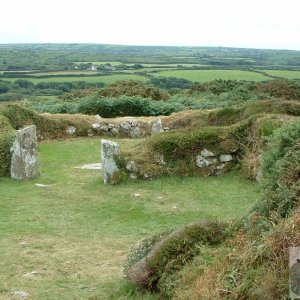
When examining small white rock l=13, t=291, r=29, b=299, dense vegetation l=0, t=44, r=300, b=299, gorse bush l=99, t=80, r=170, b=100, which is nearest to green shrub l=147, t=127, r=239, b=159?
dense vegetation l=0, t=44, r=300, b=299

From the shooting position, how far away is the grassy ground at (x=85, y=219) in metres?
8.57

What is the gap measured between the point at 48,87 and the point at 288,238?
187 ft

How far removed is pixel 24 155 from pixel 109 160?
8.70ft

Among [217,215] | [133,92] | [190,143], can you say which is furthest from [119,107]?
[217,215]

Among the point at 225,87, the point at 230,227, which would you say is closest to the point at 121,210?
the point at 230,227

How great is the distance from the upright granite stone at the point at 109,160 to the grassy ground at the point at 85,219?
0.30 metres

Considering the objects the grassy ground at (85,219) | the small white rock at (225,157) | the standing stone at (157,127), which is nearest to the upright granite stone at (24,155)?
the grassy ground at (85,219)

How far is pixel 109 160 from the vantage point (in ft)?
50.2

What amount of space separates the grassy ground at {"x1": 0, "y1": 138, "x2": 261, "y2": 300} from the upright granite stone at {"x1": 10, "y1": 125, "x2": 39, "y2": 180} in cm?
34

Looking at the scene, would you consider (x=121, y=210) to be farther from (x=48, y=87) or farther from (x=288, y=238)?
(x=48, y=87)

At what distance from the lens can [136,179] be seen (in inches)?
611

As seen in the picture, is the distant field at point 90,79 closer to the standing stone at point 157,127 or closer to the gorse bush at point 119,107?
the gorse bush at point 119,107

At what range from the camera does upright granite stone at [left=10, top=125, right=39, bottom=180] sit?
15.8m

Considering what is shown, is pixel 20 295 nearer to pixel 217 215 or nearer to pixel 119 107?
pixel 217 215
